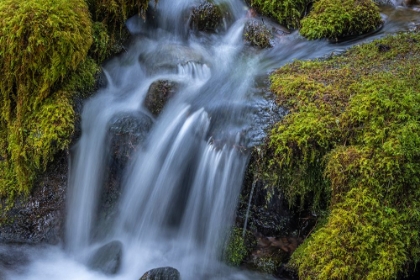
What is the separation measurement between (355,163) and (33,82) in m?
3.37

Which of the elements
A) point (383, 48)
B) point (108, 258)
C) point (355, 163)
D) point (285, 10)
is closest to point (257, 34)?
point (285, 10)

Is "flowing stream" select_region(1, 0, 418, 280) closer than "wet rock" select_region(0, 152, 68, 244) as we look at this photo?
Yes

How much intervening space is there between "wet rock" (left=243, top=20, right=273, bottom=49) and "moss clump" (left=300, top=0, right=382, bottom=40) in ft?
1.64

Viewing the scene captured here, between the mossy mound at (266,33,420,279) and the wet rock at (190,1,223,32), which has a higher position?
the wet rock at (190,1,223,32)

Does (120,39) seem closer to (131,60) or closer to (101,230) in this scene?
(131,60)

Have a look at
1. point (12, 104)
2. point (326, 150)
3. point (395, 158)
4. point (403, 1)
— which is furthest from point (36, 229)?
point (403, 1)

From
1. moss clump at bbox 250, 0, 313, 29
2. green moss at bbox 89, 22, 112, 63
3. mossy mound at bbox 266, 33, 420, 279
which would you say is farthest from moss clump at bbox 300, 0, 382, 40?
green moss at bbox 89, 22, 112, 63

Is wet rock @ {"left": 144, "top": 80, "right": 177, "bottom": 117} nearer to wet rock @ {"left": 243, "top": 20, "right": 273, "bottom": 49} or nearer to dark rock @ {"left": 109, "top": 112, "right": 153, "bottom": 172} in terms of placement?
dark rock @ {"left": 109, "top": 112, "right": 153, "bottom": 172}

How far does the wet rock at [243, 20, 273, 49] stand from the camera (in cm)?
596

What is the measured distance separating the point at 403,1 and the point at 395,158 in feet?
13.2

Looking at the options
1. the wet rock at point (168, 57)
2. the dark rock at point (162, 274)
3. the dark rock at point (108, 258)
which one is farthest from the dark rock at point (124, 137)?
the dark rock at point (162, 274)

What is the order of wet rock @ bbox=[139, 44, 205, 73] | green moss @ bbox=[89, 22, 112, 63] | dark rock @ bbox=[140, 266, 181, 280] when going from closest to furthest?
dark rock @ bbox=[140, 266, 181, 280], green moss @ bbox=[89, 22, 112, 63], wet rock @ bbox=[139, 44, 205, 73]

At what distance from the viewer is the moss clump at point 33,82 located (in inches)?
172

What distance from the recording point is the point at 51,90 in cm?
471
